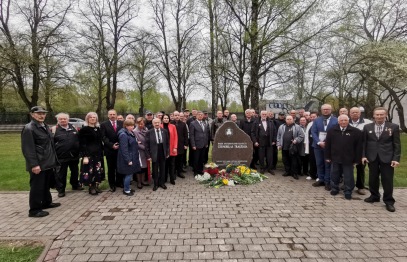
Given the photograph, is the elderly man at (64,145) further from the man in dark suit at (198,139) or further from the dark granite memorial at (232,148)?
the dark granite memorial at (232,148)

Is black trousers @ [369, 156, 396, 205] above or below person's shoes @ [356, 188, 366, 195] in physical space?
above

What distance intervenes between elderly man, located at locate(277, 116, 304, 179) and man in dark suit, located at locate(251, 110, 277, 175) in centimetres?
23

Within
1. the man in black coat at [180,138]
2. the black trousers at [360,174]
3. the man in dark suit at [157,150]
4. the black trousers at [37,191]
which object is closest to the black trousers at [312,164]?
the black trousers at [360,174]

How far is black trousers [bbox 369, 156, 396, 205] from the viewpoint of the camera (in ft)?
16.9

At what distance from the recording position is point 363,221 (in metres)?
4.48

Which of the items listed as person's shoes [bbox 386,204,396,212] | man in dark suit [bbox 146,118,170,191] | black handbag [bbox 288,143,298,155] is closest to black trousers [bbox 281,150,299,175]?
black handbag [bbox 288,143,298,155]

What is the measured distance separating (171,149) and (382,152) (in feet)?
15.8

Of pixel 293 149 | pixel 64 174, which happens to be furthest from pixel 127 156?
pixel 293 149

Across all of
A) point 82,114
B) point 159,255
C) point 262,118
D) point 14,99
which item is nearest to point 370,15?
point 262,118

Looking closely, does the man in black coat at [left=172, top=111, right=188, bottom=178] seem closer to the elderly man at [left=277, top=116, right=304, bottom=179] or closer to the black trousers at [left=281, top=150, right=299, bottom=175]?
the elderly man at [left=277, top=116, right=304, bottom=179]

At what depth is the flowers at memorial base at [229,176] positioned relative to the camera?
690 cm

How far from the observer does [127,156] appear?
604 cm

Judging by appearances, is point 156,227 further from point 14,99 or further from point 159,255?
point 14,99

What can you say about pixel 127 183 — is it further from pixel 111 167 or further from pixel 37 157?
pixel 37 157
